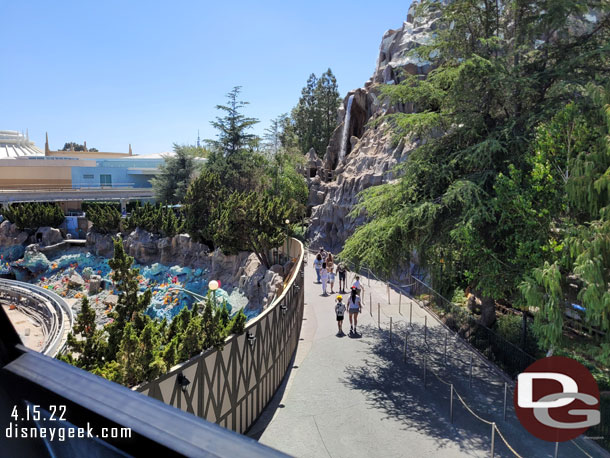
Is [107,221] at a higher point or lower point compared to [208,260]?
higher

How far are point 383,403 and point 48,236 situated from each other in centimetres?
4184

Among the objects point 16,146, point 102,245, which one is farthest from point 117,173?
point 16,146

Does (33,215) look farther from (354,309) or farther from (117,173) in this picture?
(354,309)

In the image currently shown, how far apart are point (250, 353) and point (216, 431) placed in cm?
923

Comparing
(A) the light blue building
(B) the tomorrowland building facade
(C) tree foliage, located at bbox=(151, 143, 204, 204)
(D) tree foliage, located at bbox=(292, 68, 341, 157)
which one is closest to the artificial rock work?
(C) tree foliage, located at bbox=(151, 143, 204, 204)

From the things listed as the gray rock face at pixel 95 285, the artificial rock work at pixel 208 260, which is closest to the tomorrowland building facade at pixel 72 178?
the artificial rock work at pixel 208 260

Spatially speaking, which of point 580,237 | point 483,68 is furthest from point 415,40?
point 580,237

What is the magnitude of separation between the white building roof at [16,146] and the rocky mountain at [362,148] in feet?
158

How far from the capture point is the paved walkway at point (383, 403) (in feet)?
28.3

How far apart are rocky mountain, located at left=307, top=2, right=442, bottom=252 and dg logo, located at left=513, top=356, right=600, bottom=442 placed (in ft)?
60.0

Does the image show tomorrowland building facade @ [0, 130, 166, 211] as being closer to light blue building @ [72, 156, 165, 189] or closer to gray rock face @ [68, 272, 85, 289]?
light blue building @ [72, 156, 165, 189]

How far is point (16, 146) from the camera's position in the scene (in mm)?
66438

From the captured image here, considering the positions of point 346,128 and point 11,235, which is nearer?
point 346,128

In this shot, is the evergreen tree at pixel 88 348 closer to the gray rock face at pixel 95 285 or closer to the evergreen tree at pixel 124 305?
the evergreen tree at pixel 124 305
